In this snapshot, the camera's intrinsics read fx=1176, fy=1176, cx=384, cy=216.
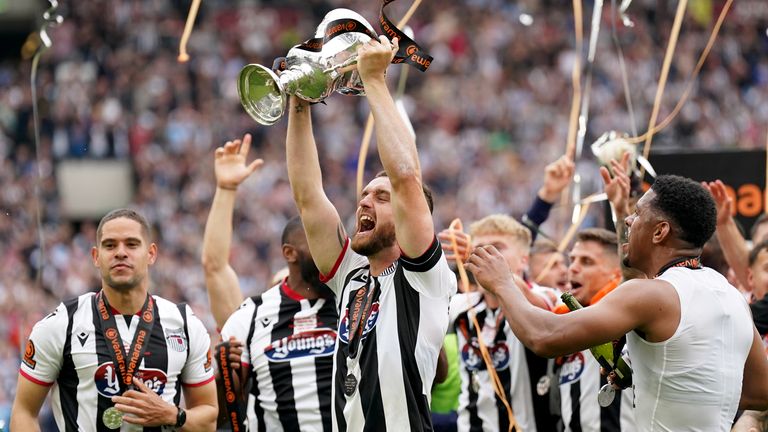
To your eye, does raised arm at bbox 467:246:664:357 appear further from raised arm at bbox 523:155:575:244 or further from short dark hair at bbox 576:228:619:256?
raised arm at bbox 523:155:575:244

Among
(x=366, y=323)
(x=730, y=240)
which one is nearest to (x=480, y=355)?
(x=730, y=240)

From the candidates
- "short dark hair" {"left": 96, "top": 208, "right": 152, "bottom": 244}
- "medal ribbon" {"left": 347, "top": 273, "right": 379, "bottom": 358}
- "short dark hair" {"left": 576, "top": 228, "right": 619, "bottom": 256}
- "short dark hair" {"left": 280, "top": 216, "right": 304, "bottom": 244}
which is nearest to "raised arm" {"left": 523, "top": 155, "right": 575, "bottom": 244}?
"short dark hair" {"left": 576, "top": 228, "right": 619, "bottom": 256}

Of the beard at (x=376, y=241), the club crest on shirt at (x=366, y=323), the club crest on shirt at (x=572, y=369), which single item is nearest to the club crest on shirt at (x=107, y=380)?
the club crest on shirt at (x=366, y=323)

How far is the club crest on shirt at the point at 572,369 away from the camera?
20.1 ft

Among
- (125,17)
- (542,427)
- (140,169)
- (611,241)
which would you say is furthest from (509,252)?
(125,17)

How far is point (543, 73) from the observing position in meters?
21.0

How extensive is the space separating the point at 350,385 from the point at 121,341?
1.41 m

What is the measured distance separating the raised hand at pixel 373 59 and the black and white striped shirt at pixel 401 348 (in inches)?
26.8

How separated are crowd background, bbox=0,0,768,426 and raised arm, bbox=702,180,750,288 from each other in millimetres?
10107

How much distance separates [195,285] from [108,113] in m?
4.75

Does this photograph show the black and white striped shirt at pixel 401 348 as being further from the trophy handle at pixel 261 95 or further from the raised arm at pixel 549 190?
the raised arm at pixel 549 190

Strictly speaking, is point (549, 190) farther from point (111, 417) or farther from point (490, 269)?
point (111, 417)

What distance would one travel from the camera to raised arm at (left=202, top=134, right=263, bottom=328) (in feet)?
20.5

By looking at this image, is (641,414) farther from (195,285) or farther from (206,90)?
(206,90)
